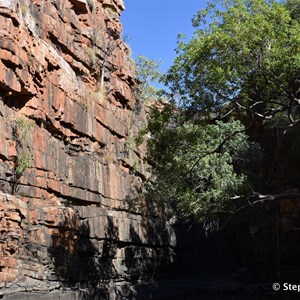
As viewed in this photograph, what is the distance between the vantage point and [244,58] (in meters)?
12.7

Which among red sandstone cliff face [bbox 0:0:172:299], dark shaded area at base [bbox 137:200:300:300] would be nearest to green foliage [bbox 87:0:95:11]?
red sandstone cliff face [bbox 0:0:172:299]

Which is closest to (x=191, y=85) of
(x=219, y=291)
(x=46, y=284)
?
(x=46, y=284)

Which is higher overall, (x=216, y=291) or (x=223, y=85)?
(x=223, y=85)

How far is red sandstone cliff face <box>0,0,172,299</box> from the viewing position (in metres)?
14.9

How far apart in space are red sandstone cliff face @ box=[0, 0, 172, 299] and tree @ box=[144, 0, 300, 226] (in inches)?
153

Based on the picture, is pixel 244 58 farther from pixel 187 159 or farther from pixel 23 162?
pixel 23 162

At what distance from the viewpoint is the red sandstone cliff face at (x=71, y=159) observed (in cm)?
1488

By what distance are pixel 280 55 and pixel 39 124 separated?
9.27 metres

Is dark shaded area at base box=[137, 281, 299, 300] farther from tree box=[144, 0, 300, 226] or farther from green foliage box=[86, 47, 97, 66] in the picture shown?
green foliage box=[86, 47, 97, 66]

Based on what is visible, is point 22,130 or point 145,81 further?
point 145,81

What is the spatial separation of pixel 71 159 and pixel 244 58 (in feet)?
30.3

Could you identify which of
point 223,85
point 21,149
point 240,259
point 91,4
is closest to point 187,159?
point 223,85

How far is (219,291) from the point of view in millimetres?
26688

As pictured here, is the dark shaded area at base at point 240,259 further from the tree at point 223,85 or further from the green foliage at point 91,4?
the green foliage at point 91,4
